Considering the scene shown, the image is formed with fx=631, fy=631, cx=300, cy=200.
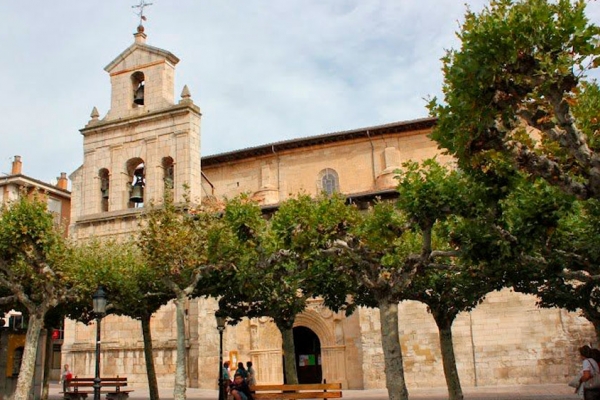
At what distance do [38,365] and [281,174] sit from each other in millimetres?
15013

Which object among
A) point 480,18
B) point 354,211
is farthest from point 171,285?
point 480,18

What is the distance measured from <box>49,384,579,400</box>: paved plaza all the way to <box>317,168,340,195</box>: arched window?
10.2m

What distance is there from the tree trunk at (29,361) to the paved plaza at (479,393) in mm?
6030

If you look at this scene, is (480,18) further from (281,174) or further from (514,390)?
(281,174)

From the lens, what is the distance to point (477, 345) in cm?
2511

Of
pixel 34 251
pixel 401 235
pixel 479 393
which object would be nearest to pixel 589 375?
pixel 401 235

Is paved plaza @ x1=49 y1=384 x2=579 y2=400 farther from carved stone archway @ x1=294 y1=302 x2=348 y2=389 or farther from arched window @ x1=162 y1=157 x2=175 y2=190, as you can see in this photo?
arched window @ x1=162 y1=157 x2=175 y2=190

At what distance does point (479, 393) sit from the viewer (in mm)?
21609

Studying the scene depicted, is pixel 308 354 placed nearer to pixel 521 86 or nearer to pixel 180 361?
pixel 180 361

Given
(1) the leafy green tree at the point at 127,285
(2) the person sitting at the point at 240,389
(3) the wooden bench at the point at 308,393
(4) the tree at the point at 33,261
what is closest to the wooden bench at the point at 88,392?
(1) the leafy green tree at the point at 127,285

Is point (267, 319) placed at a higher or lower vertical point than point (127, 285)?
lower

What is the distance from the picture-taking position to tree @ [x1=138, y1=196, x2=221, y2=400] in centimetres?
1770

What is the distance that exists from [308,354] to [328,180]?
8.38 meters

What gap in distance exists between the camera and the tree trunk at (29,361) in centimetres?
1719
